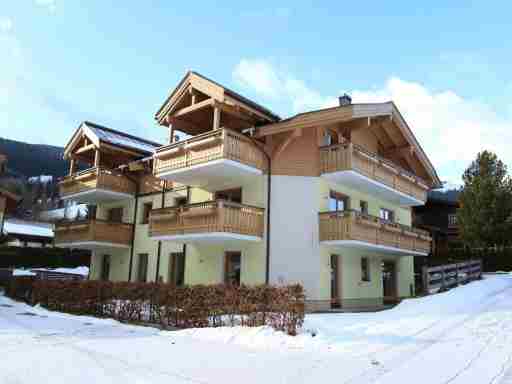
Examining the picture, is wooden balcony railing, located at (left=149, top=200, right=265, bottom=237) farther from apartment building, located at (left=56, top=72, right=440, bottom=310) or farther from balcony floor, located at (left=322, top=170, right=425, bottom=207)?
balcony floor, located at (left=322, top=170, right=425, bottom=207)

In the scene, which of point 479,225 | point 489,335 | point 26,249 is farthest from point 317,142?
point 26,249

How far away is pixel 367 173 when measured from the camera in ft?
60.0

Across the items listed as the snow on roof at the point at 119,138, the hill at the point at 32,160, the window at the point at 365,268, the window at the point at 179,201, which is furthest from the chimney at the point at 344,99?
the hill at the point at 32,160

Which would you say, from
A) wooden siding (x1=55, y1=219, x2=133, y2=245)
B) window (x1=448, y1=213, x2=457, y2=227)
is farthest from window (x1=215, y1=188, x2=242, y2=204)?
window (x1=448, y1=213, x2=457, y2=227)

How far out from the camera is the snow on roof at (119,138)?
2468 cm

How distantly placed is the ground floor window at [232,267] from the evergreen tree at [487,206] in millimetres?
20967

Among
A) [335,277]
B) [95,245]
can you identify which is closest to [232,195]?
[335,277]

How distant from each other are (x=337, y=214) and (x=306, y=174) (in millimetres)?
2175

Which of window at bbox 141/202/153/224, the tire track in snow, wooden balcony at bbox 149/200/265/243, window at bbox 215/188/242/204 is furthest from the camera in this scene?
window at bbox 141/202/153/224

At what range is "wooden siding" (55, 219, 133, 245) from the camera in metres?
22.7

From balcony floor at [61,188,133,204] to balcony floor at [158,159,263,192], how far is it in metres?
6.29

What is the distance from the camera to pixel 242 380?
7039 millimetres

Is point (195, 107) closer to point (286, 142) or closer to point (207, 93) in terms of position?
point (207, 93)

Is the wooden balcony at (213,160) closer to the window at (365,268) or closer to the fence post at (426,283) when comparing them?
the window at (365,268)
